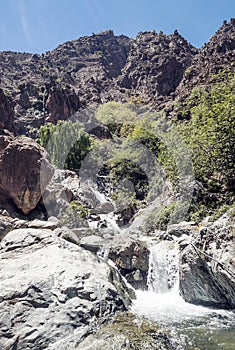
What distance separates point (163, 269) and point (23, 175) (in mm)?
9037

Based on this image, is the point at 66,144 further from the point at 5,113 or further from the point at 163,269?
the point at 163,269

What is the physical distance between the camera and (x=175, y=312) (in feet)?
27.6

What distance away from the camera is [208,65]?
38062mm

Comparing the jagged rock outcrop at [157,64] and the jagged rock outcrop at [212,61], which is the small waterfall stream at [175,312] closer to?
the jagged rock outcrop at [212,61]

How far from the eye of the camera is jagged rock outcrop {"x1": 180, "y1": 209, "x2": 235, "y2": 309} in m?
7.83

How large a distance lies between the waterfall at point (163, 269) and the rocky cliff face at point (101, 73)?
808 inches

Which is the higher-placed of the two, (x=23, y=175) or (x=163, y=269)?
(x=23, y=175)

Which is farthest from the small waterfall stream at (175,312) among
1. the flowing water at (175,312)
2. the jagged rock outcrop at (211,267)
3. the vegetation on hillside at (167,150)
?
the vegetation on hillside at (167,150)

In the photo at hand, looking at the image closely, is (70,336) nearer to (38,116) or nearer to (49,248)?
(49,248)

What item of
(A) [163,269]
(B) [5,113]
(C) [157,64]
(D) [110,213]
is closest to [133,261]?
(A) [163,269]

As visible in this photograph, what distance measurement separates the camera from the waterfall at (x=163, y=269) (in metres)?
10.6

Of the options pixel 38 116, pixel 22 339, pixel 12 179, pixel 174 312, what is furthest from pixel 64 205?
pixel 38 116

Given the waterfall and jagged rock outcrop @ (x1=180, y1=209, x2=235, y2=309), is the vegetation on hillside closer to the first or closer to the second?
the waterfall

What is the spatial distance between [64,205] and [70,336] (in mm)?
14093
